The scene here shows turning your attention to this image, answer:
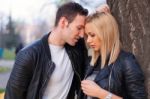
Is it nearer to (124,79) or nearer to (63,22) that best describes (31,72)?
(63,22)

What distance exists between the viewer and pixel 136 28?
4094mm

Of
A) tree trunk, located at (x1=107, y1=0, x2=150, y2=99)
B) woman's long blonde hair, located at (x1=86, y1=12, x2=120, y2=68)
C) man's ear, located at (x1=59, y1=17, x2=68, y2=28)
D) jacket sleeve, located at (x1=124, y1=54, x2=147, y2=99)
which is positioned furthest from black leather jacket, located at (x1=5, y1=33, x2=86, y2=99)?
tree trunk, located at (x1=107, y1=0, x2=150, y2=99)

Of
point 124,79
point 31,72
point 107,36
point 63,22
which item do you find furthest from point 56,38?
point 124,79

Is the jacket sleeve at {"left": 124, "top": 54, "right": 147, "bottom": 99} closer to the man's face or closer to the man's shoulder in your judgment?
the man's face

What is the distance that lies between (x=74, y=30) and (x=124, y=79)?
0.57 meters

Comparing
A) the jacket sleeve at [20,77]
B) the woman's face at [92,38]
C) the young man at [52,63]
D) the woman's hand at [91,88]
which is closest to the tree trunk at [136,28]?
the young man at [52,63]

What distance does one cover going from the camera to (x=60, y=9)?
3.64m

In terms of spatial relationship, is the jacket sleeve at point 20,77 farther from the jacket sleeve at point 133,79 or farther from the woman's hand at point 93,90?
the jacket sleeve at point 133,79

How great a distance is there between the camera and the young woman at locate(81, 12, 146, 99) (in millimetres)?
3221

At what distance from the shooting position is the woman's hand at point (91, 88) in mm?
3222

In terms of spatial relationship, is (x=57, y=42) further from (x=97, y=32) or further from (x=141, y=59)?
(x=141, y=59)

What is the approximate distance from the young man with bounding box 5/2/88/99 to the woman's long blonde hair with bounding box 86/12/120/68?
24 cm

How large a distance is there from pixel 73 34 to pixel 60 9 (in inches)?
10.1

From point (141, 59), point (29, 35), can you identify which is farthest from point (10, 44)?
point (141, 59)
